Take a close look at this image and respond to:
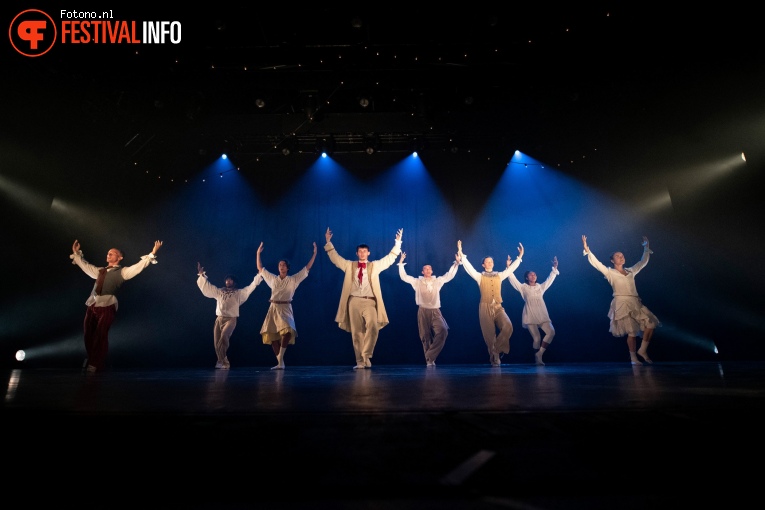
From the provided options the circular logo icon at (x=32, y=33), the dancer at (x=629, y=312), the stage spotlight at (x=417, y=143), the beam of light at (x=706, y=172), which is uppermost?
the circular logo icon at (x=32, y=33)

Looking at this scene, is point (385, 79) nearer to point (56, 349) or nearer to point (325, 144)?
point (325, 144)

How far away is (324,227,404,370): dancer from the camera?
670 centimetres

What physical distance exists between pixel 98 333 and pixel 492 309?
640 cm

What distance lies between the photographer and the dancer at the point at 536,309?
25.7ft

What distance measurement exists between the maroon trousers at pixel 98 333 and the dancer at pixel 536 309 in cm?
681

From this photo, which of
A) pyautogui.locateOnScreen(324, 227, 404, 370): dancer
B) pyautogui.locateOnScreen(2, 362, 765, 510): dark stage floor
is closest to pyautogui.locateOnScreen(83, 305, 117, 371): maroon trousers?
pyautogui.locateOnScreen(324, 227, 404, 370): dancer

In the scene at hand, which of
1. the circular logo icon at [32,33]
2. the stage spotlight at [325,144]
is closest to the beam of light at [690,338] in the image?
the stage spotlight at [325,144]

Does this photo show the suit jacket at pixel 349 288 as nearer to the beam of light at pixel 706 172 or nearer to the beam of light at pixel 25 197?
the beam of light at pixel 25 197

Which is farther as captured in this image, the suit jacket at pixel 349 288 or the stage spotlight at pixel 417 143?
the stage spotlight at pixel 417 143

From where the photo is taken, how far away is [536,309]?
793 centimetres

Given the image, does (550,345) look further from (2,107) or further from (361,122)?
(2,107)

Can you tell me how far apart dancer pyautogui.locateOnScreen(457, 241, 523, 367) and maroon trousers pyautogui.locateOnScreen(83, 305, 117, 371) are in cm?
581

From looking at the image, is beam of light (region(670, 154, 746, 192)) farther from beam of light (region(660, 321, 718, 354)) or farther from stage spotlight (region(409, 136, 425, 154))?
stage spotlight (region(409, 136, 425, 154))

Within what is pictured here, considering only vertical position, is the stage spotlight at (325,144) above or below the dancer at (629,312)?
above
